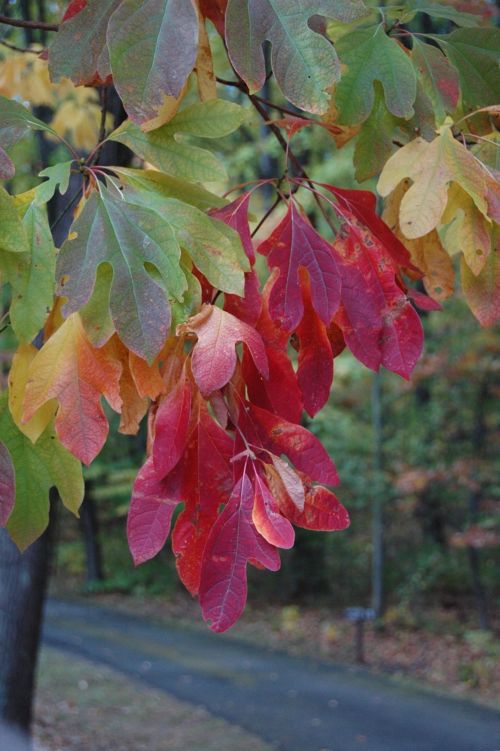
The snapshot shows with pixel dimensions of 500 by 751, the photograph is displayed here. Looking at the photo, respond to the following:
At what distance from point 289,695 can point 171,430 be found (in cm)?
944

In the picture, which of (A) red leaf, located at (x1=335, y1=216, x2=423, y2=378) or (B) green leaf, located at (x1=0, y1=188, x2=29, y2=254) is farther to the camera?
(A) red leaf, located at (x1=335, y1=216, x2=423, y2=378)

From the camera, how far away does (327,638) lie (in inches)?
516

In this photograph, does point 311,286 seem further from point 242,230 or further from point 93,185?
point 93,185

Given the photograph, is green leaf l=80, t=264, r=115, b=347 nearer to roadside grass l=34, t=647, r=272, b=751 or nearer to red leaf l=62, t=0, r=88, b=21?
red leaf l=62, t=0, r=88, b=21

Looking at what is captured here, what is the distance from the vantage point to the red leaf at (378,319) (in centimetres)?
140

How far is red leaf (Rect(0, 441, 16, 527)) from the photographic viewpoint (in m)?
1.22

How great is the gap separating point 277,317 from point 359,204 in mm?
319

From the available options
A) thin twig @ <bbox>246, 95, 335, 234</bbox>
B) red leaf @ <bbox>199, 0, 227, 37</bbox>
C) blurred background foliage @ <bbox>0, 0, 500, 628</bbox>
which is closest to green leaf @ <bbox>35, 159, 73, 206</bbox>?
thin twig @ <bbox>246, 95, 335, 234</bbox>

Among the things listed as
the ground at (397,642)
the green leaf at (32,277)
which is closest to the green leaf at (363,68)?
the green leaf at (32,277)

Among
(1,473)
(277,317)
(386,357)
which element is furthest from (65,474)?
(386,357)

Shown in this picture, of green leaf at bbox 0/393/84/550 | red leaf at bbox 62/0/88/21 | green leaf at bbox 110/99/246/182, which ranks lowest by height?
green leaf at bbox 0/393/84/550

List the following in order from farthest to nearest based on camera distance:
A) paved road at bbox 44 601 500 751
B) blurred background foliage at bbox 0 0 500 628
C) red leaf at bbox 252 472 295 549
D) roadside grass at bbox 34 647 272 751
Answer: blurred background foliage at bbox 0 0 500 628, paved road at bbox 44 601 500 751, roadside grass at bbox 34 647 272 751, red leaf at bbox 252 472 295 549

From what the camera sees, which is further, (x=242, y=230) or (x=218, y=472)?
(x=242, y=230)

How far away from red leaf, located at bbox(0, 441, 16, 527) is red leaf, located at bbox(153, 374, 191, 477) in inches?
9.1
